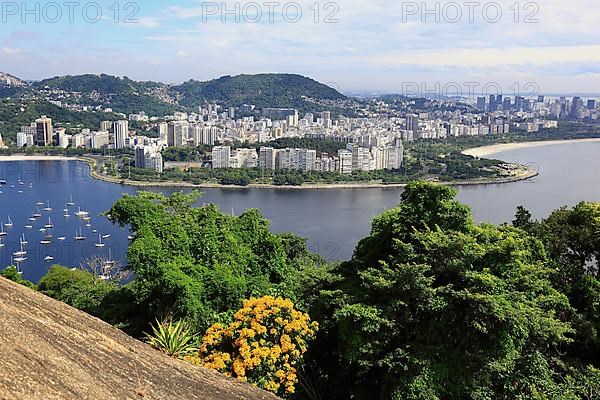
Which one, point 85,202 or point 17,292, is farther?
point 85,202

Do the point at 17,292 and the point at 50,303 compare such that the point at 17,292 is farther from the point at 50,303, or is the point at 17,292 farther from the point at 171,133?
the point at 171,133

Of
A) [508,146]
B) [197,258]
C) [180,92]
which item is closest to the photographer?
[197,258]

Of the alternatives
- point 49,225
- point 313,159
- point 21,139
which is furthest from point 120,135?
point 49,225

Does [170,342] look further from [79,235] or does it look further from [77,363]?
[79,235]

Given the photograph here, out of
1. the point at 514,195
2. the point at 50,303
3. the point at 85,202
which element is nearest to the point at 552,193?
the point at 514,195

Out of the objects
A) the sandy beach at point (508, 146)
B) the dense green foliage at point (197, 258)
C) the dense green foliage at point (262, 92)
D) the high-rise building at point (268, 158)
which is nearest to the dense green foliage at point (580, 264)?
the dense green foliage at point (197, 258)

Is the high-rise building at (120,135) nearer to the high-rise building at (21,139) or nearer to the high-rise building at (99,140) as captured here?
the high-rise building at (99,140)

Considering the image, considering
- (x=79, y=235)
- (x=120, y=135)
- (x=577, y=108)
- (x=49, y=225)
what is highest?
(x=577, y=108)
